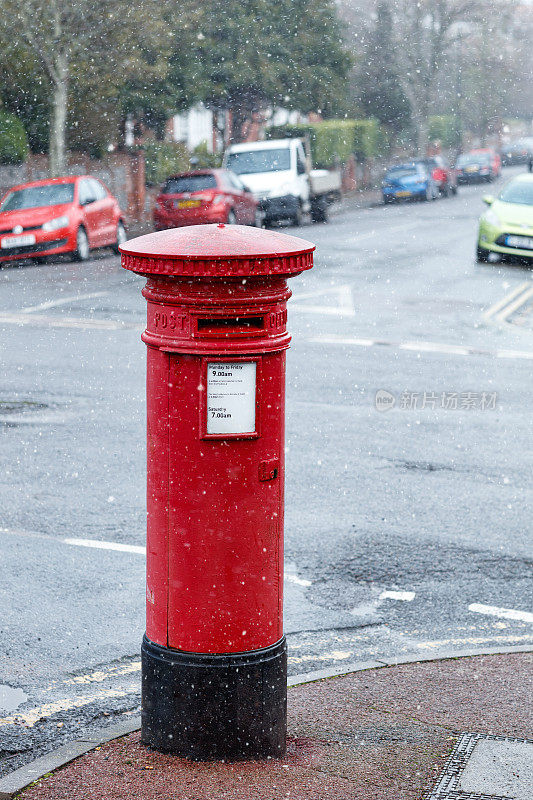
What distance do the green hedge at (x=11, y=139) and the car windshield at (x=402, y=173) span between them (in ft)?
53.5

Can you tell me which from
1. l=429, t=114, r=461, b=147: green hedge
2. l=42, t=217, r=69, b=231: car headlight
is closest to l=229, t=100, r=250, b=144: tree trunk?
l=42, t=217, r=69, b=231: car headlight

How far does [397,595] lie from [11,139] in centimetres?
2592

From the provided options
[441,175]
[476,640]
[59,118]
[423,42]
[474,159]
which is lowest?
[476,640]

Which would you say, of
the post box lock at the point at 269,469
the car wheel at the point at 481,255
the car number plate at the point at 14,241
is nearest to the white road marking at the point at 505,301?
the car wheel at the point at 481,255

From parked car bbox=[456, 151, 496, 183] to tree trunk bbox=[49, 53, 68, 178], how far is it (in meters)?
30.0

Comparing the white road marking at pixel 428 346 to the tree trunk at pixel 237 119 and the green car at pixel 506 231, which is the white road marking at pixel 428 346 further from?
the tree trunk at pixel 237 119

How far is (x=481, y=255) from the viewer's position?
72.0 ft

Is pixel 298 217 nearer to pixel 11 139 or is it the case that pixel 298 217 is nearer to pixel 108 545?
pixel 11 139

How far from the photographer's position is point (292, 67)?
43094 mm

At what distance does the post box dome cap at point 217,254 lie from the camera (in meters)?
4.02

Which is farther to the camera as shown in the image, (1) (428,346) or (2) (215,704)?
(1) (428,346)

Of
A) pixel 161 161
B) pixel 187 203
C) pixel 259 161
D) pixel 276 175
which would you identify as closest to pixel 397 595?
pixel 187 203

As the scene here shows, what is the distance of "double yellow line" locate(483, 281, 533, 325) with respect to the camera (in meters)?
16.1

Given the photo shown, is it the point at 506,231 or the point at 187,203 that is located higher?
the point at 187,203
